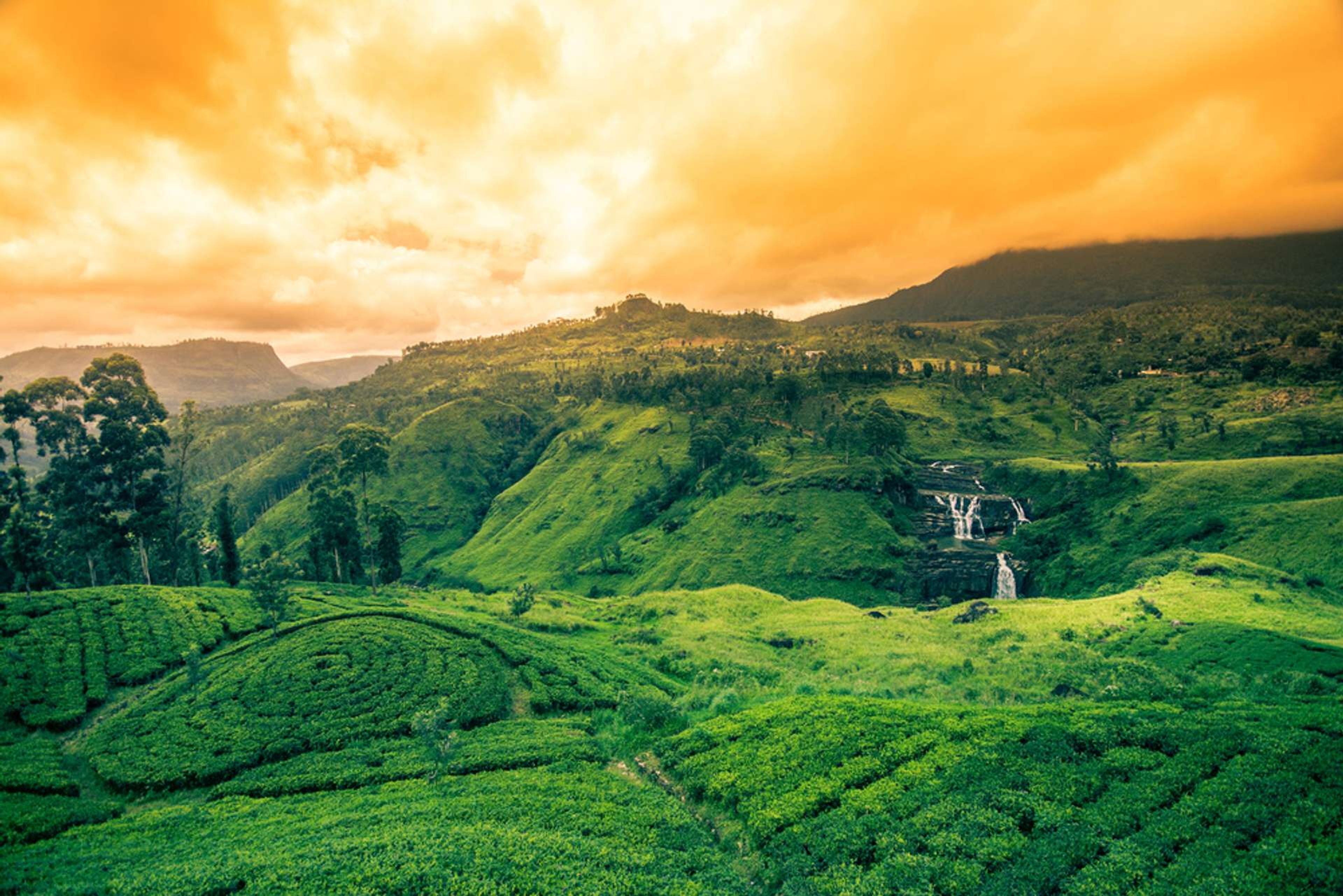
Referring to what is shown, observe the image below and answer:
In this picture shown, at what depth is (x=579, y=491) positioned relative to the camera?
174 m

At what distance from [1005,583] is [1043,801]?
310 ft

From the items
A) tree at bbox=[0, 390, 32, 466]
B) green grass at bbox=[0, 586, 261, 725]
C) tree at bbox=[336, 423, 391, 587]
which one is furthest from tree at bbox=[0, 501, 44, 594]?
tree at bbox=[336, 423, 391, 587]

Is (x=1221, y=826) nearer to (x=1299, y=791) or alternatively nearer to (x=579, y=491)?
(x=1299, y=791)

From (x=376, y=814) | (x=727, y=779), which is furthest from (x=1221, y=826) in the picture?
(x=376, y=814)

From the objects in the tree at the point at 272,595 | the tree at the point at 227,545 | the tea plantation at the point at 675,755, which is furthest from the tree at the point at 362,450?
the tea plantation at the point at 675,755

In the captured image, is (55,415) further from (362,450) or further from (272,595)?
(272,595)

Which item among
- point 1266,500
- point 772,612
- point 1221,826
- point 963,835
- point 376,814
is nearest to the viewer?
point 1221,826

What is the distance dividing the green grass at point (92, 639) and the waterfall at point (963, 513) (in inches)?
5037

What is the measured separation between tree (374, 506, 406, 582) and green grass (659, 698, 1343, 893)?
90.4 m

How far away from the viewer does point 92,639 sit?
170ft

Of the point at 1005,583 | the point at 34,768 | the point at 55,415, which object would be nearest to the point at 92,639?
the point at 34,768

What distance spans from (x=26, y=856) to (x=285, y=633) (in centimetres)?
3112

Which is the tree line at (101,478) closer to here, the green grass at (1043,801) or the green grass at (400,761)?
the green grass at (400,761)

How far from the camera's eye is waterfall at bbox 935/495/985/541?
123 meters
